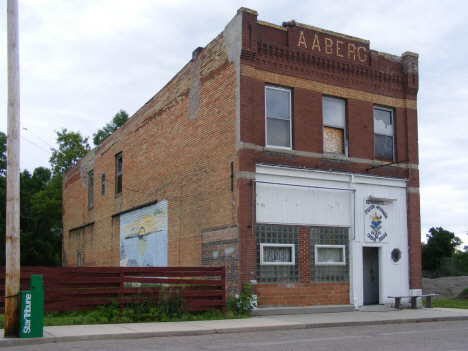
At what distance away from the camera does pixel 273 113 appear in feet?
57.9

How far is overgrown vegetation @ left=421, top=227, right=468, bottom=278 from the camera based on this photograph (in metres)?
54.4

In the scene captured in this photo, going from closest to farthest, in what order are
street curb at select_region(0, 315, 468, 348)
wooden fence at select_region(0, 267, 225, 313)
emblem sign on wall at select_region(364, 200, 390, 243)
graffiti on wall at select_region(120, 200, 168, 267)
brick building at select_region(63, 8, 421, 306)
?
1. street curb at select_region(0, 315, 468, 348)
2. wooden fence at select_region(0, 267, 225, 313)
3. brick building at select_region(63, 8, 421, 306)
4. emblem sign on wall at select_region(364, 200, 390, 243)
5. graffiti on wall at select_region(120, 200, 168, 267)

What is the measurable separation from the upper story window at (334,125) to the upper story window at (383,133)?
148 cm

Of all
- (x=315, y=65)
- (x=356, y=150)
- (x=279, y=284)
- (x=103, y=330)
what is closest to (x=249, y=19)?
(x=315, y=65)

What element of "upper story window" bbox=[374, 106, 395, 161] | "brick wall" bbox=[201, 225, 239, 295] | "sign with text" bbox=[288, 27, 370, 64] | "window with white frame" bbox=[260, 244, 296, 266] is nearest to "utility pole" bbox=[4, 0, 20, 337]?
"brick wall" bbox=[201, 225, 239, 295]

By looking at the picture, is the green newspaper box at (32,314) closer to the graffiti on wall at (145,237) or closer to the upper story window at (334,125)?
the graffiti on wall at (145,237)

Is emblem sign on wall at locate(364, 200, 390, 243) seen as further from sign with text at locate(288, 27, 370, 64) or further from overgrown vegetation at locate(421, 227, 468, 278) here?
overgrown vegetation at locate(421, 227, 468, 278)

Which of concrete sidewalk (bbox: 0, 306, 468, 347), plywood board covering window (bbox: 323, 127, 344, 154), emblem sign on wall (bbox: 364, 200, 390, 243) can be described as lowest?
concrete sidewalk (bbox: 0, 306, 468, 347)

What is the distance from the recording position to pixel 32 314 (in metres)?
10.6

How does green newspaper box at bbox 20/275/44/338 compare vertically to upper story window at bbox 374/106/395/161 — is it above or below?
below

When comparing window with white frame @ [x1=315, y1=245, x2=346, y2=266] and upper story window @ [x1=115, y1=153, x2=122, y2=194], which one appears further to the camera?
upper story window @ [x1=115, y1=153, x2=122, y2=194]

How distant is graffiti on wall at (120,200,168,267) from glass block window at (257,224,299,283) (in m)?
5.88

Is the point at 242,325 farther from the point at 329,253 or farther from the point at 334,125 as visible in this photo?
the point at 334,125

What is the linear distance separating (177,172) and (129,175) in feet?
18.5
